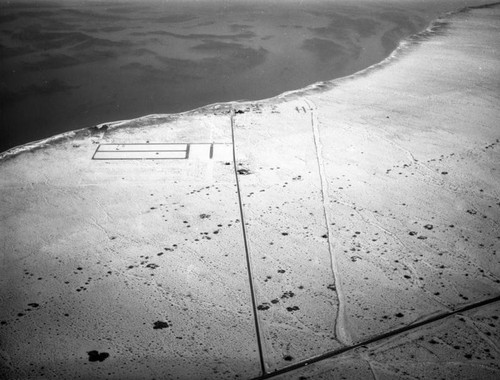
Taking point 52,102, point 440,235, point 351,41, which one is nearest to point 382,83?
point 351,41

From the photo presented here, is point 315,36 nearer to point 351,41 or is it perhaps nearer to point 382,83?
point 351,41

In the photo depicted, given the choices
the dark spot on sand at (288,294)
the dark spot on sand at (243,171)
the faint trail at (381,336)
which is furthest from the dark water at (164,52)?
the faint trail at (381,336)

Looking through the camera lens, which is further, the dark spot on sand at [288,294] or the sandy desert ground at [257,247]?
the dark spot on sand at [288,294]

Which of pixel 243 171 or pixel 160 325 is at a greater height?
pixel 243 171

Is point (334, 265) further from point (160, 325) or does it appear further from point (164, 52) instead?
point (164, 52)

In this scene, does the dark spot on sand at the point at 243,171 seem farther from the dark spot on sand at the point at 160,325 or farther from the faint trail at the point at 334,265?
the dark spot on sand at the point at 160,325

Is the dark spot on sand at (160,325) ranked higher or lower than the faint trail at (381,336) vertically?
higher

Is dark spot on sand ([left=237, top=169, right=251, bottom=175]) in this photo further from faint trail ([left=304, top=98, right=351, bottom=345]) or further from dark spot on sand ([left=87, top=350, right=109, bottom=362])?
dark spot on sand ([left=87, top=350, right=109, bottom=362])

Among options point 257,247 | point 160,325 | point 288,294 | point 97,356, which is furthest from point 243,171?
point 97,356
